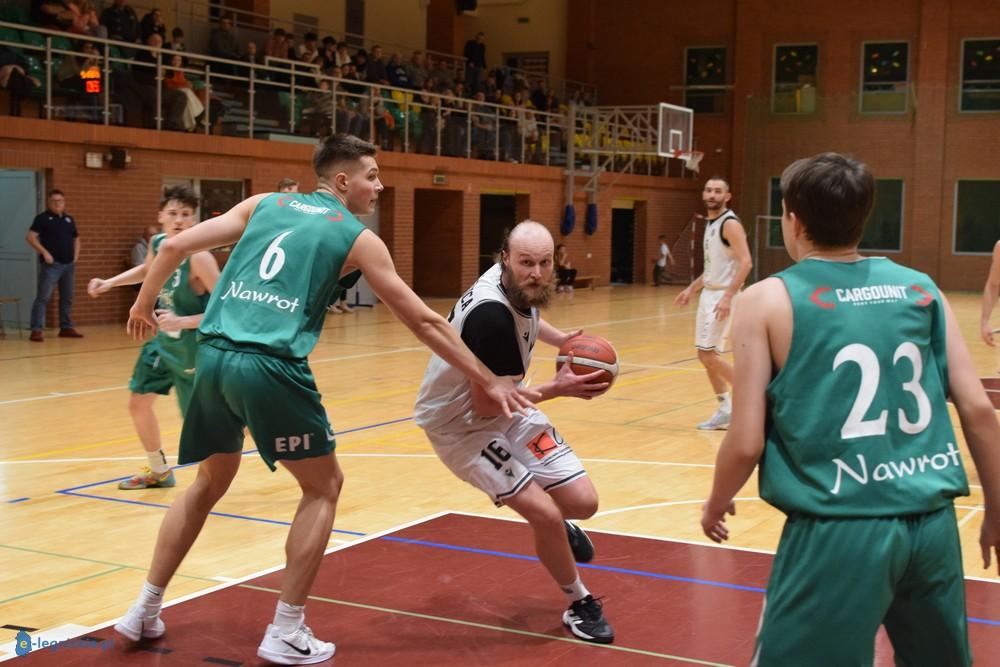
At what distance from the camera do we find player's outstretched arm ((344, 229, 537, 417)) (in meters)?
3.98

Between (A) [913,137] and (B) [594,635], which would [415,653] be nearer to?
(B) [594,635]

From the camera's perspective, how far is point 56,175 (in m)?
16.2

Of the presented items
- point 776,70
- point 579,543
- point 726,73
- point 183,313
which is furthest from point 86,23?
point 776,70

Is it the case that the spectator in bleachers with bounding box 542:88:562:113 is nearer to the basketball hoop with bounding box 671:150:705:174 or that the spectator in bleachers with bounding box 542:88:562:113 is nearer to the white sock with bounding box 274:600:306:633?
the basketball hoop with bounding box 671:150:705:174

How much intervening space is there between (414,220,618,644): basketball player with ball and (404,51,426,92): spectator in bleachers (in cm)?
2003

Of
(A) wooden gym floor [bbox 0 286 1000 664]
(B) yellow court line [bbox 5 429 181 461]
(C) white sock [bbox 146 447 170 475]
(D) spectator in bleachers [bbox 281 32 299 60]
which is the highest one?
(D) spectator in bleachers [bbox 281 32 299 60]

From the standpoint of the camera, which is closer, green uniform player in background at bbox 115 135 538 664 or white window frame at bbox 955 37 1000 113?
green uniform player in background at bbox 115 135 538 664

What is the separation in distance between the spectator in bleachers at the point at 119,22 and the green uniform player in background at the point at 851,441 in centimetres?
1653

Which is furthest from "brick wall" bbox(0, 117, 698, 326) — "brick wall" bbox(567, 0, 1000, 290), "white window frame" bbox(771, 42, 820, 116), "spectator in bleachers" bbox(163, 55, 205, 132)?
"white window frame" bbox(771, 42, 820, 116)

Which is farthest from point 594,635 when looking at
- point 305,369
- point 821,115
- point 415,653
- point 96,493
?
point 821,115

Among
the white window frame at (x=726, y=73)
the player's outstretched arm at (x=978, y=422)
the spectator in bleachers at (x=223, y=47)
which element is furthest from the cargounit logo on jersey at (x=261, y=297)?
the white window frame at (x=726, y=73)

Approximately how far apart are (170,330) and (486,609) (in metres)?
2.32

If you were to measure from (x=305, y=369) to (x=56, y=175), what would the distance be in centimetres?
1350

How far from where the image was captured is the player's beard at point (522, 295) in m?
4.39
